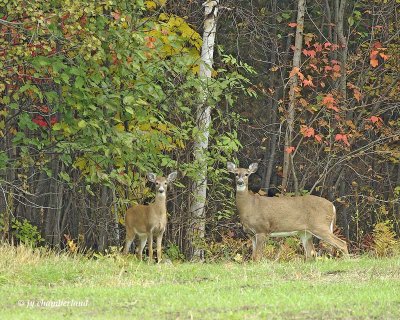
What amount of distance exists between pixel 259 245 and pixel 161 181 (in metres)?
1.67

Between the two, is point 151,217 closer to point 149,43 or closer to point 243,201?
point 243,201

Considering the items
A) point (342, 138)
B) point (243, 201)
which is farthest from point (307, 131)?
point (243, 201)

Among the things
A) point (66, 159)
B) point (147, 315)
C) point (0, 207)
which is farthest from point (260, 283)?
point (0, 207)

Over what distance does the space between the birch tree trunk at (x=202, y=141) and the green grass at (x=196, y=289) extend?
9.57 feet

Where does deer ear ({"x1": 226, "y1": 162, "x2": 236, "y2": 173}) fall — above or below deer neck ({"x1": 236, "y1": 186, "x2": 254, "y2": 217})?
above

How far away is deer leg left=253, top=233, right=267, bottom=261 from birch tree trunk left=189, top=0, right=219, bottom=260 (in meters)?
1.09

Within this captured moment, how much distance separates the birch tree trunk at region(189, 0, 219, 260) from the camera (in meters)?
16.7

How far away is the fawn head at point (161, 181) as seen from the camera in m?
16.0

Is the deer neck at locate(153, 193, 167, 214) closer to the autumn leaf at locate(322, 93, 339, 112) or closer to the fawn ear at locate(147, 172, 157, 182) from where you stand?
the fawn ear at locate(147, 172, 157, 182)

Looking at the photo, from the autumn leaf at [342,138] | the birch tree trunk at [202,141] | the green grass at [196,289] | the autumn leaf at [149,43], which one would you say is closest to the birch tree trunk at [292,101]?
the autumn leaf at [342,138]

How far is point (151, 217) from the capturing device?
A: 15.9 metres

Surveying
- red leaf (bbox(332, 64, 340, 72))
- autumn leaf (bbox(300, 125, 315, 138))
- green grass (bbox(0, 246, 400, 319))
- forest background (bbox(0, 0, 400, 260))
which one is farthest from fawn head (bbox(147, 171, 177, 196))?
red leaf (bbox(332, 64, 340, 72))

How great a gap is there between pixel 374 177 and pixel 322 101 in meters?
3.02

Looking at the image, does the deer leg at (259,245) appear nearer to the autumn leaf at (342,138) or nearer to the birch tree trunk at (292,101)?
the birch tree trunk at (292,101)
